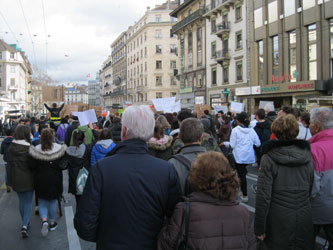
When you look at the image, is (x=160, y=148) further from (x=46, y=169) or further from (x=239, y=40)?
(x=239, y=40)

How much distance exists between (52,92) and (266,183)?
654 inches

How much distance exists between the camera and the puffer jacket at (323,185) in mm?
3434

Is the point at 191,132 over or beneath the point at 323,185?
over

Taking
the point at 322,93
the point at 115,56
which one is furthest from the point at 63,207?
the point at 115,56

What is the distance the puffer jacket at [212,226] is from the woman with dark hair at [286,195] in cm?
122

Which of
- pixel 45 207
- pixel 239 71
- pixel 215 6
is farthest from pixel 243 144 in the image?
pixel 215 6

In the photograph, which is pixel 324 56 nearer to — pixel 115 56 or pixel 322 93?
pixel 322 93

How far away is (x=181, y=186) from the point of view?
2.63 metres

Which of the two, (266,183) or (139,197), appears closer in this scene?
(139,197)

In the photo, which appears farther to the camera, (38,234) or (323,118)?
(38,234)

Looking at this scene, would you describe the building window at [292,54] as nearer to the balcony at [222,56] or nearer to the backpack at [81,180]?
the balcony at [222,56]

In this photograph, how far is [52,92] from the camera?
17.8 meters

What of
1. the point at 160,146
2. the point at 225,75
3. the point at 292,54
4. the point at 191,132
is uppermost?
the point at 292,54

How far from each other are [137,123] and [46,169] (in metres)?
3.52
